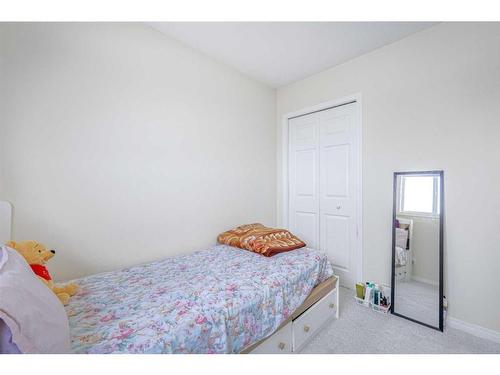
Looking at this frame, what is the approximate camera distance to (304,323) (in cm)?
161

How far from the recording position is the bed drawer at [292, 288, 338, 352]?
5.09 ft

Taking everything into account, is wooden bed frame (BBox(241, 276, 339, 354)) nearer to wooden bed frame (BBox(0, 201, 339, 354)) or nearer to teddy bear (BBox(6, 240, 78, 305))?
wooden bed frame (BBox(0, 201, 339, 354))

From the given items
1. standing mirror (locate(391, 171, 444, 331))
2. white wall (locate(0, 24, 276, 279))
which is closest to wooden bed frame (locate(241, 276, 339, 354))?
standing mirror (locate(391, 171, 444, 331))

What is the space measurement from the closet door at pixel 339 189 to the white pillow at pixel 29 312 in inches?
101

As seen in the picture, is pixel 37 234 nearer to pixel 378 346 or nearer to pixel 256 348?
pixel 256 348

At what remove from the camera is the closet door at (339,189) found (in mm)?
2533

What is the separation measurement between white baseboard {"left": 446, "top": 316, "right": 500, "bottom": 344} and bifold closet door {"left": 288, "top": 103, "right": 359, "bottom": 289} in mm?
854

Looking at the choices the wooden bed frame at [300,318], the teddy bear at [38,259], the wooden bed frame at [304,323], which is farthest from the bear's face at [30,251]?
the wooden bed frame at [304,323]

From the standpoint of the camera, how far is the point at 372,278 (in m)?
2.33

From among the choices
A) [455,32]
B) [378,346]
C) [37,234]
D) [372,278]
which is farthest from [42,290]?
[455,32]

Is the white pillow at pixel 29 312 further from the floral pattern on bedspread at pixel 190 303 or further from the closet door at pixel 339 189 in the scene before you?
the closet door at pixel 339 189

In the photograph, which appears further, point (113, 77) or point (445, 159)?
point (445, 159)

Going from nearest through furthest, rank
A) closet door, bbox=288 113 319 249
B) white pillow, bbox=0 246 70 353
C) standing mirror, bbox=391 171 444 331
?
white pillow, bbox=0 246 70 353 → standing mirror, bbox=391 171 444 331 → closet door, bbox=288 113 319 249

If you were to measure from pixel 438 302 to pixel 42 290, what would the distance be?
2657 mm
